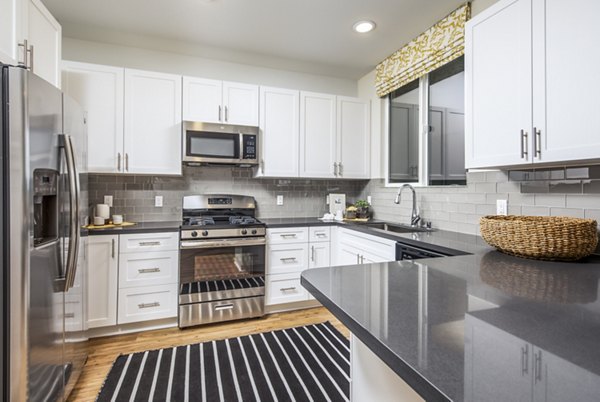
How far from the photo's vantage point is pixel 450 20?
2.39 meters

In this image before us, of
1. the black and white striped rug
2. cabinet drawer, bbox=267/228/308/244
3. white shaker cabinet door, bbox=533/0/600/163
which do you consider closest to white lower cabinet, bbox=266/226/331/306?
cabinet drawer, bbox=267/228/308/244

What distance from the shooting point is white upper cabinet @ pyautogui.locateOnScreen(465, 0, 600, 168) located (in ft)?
4.44

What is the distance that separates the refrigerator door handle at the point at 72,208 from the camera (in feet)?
5.10

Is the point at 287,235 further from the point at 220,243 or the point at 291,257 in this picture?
the point at 220,243

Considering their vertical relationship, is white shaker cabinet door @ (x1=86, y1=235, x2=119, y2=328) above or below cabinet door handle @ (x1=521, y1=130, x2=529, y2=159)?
below

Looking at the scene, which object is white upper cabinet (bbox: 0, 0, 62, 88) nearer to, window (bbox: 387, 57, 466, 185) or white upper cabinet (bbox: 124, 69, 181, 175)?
white upper cabinet (bbox: 124, 69, 181, 175)

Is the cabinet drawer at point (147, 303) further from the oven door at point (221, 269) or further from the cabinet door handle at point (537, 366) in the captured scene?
the cabinet door handle at point (537, 366)

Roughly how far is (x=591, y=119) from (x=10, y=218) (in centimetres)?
247

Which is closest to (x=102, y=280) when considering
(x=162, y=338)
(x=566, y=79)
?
(x=162, y=338)

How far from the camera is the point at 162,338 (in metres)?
2.50

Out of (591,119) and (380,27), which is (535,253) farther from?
(380,27)

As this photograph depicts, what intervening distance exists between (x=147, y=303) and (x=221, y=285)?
24.2 inches

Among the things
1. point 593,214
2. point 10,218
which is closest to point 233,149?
point 10,218

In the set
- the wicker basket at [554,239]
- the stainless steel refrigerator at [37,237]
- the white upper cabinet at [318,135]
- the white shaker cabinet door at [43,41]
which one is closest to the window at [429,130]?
the white upper cabinet at [318,135]
